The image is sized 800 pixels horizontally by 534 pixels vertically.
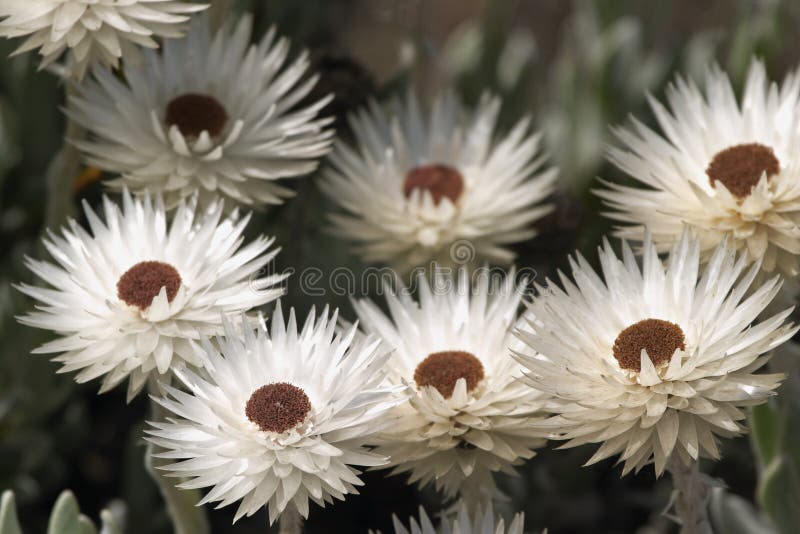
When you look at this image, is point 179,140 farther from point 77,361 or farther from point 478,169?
point 478,169

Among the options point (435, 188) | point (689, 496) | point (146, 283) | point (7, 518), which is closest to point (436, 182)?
point (435, 188)

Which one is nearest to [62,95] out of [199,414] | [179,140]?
[179,140]

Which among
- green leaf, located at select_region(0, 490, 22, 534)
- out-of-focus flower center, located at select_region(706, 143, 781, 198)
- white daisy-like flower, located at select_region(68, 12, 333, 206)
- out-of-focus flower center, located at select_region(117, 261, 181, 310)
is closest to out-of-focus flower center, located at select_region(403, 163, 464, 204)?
white daisy-like flower, located at select_region(68, 12, 333, 206)

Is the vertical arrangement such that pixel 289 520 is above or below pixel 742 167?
below

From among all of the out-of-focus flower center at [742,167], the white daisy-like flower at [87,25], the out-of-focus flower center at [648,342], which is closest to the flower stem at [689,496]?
the out-of-focus flower center at [648,342]

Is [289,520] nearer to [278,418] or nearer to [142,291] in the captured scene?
[278,418]

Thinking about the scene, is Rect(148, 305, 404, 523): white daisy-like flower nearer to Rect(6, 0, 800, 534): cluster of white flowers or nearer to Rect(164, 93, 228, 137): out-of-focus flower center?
Rect(6, 0, 800, 534): cluster of white flowers

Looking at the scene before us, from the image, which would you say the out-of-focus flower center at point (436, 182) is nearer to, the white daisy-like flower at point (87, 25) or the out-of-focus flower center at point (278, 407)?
the white daisy-like flower at point (87, 25)
